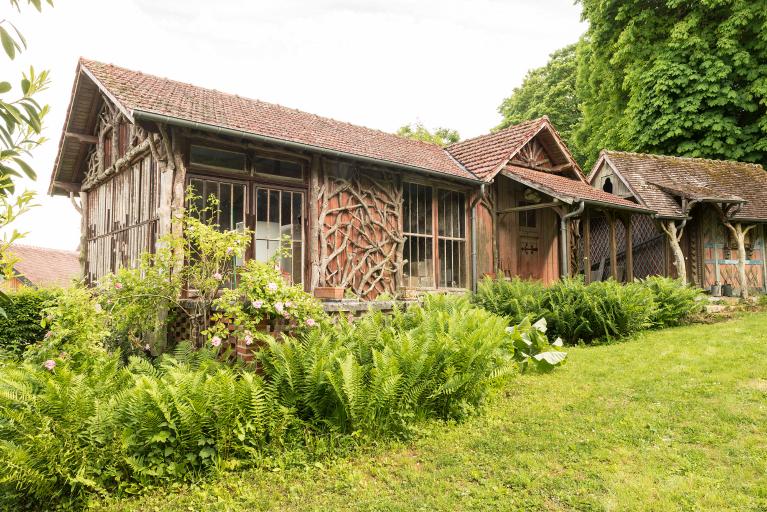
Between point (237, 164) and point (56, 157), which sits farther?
point (56, 157)

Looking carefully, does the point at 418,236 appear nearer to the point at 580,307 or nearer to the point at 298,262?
the point at 298,262

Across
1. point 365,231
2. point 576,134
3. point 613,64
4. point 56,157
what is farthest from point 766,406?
point 576,134

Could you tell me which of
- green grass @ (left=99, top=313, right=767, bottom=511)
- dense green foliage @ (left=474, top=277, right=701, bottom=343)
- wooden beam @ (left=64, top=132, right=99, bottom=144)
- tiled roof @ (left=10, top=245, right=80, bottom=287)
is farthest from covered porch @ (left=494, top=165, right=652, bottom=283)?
tiled roof @ (left=10, top=245, right=80, bottom=287)

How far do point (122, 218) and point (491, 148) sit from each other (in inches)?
337

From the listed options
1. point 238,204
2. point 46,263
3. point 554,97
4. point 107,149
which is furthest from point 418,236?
point 46,263

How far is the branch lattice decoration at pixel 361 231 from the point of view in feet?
31.0

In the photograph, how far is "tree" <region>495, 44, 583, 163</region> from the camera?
27438 millimetres

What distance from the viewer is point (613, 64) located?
69.8 ft

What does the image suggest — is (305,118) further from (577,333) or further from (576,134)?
(576,134)

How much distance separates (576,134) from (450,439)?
2324 cm

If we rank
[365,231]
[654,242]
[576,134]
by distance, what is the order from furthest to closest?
1. [576,134]
2. [654,242]
3. [365,231]

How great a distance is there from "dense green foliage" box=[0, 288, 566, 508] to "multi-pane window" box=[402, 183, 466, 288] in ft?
16.8

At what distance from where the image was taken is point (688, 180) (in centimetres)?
1681

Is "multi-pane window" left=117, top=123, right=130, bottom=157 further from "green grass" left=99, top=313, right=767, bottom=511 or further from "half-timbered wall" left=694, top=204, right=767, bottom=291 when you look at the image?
"half-timbered wall" left=694, top=204, right=767, bottom=291
